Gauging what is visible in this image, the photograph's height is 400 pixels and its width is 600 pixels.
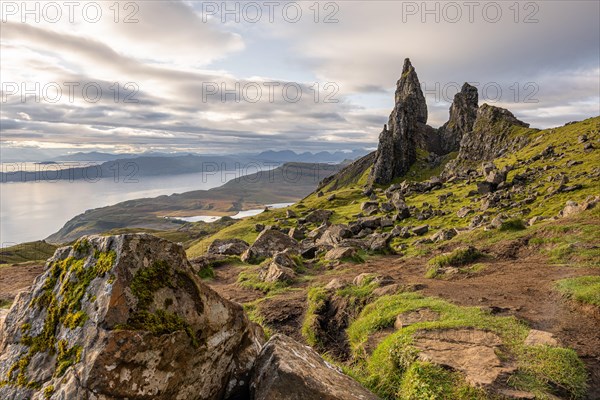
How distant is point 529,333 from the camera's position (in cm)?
1163

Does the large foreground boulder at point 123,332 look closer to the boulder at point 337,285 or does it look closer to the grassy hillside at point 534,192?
the boulder at point 337,285

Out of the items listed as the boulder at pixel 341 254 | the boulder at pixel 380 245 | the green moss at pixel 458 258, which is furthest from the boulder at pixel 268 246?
the green moss at pixel 458 258

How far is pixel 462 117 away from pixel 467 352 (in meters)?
208

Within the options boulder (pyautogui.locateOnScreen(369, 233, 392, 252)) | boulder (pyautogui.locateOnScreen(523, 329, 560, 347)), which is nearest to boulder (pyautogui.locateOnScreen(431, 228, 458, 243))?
boulder (pyautogui.locateOnScreen(369, 233, 392, 252))

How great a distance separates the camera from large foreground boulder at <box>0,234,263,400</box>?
7117 mm

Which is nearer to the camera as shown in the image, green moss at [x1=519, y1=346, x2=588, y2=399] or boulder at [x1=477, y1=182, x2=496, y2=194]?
green moss at [x1=519, y1=346, x2=588, y2=399]

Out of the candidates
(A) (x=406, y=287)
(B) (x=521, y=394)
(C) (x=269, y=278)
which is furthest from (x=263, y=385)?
(C) (x=269, y=278)

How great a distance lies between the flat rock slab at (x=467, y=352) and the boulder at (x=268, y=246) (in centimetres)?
3098

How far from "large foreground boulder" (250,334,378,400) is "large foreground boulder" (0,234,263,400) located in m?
0.77

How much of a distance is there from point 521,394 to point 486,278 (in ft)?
46.5

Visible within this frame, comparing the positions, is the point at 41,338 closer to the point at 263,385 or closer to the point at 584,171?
the point at 263,385

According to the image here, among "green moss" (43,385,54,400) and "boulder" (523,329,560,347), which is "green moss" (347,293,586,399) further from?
"green moss" (43,385,54,400)

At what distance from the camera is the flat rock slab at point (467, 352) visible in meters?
9.21

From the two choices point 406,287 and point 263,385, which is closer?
point 263,385
